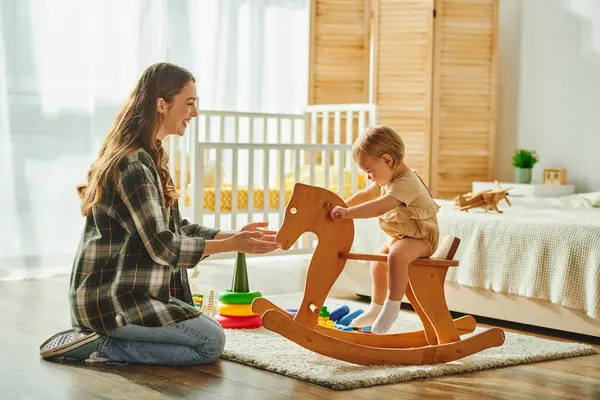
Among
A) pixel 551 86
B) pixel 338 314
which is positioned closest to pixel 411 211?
pixel 338 314

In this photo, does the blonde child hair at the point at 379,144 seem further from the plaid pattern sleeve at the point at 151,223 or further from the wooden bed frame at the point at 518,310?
the wooden bed frame at the point at 518,310

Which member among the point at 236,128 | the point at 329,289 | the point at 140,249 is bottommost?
the point at 329,289

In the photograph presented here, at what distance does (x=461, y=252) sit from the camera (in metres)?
3.12

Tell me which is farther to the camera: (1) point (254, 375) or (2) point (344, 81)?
(2) point (344, 81)

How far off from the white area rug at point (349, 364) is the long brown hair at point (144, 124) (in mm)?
514

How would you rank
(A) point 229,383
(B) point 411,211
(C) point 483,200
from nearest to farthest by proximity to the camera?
(A) point 229,383
(B) point 411,211
(C) point 483,200

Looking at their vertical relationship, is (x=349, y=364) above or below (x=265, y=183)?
below

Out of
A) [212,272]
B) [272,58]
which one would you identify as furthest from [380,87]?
[212,272]

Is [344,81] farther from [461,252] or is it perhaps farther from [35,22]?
[461,252]

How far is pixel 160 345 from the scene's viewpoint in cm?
237

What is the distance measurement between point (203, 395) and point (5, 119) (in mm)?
2566

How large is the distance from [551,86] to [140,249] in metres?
3.83

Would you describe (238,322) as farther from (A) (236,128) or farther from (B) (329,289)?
(A) (236,128)

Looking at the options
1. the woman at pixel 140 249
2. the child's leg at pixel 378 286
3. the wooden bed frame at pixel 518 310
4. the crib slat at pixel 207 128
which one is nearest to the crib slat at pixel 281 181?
the crib slat at pixel 207 128
